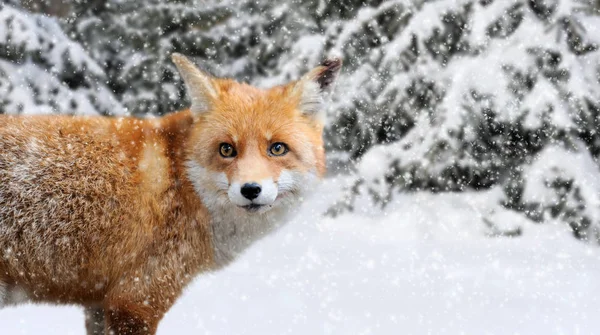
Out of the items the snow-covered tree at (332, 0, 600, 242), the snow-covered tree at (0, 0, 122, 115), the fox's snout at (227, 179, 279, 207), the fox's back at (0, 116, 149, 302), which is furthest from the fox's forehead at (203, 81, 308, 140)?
the snow-covered tree at (0, 0, 122, 115)

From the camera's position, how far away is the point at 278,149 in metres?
3.31

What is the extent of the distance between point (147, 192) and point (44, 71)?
15.3 feet

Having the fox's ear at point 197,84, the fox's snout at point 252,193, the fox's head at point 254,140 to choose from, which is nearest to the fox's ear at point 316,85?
the fox's head at point 254,140

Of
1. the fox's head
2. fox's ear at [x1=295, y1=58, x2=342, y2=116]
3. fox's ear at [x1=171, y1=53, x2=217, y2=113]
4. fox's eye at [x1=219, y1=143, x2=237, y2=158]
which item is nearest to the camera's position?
the fox's head

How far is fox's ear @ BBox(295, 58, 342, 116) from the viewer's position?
3.53m

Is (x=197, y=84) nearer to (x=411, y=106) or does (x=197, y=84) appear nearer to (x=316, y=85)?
(x=316, y=85)

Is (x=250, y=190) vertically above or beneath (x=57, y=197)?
above

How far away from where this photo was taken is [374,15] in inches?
270

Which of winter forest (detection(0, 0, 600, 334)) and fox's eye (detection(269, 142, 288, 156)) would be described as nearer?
fox's eye (detection(269, 142, 288, 156))

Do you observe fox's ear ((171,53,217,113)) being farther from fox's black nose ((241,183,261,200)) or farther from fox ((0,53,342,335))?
fox's black nose ((241,183,261,200))

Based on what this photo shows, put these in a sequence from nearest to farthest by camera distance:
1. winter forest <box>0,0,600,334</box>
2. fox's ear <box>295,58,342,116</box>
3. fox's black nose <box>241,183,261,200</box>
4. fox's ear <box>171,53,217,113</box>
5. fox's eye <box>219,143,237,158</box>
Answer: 1. fox's black nose <box>241,183,261,200</box>
2. fox's eye <box>219,143,237,158</box>
3. fox's ear <box>171,53,217,113</box>
4. fox's ear <box>295,58,342,116</box>
5. winter forest <box>0,0,600,334</box>

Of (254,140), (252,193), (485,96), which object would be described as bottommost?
(252,193)

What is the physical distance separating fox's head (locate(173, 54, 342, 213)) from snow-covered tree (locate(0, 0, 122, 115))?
13.8 ft

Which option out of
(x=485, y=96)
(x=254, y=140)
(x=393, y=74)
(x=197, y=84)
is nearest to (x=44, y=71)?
(x=393, y=74)
